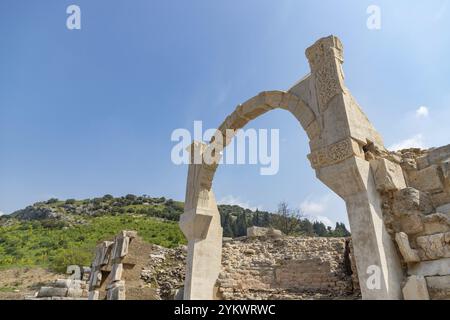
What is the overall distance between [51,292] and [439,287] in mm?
12987

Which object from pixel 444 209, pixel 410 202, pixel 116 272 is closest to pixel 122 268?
pixel 116 272

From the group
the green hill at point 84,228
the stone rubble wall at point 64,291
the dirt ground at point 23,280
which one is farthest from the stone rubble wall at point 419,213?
the green hill at point 84,228

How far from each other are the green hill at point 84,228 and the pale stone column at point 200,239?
15976 millimetres

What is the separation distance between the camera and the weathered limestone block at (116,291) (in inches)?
380

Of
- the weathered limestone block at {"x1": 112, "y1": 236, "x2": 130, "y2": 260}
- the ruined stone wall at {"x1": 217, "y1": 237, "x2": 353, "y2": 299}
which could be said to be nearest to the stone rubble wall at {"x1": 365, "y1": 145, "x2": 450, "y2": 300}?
the ruined stone wall at {"x1": 217, "y1": 237, "x2": 353, "y2": 299}

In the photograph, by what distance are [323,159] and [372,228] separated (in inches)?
45.0

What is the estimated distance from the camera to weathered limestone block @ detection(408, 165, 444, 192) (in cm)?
414

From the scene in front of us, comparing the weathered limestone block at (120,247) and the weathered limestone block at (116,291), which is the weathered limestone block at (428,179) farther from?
the weathered limestone block at (120,247)

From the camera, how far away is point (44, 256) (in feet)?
84.1

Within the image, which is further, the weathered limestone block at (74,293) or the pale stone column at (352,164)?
the weathered limestone block at (74,293)

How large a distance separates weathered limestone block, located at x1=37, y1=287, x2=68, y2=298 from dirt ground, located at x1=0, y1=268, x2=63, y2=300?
3032mm

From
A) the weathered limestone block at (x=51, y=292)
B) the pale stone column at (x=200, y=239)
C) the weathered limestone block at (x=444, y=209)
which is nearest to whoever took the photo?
the weathered limestone block at (x=444, y=209)
